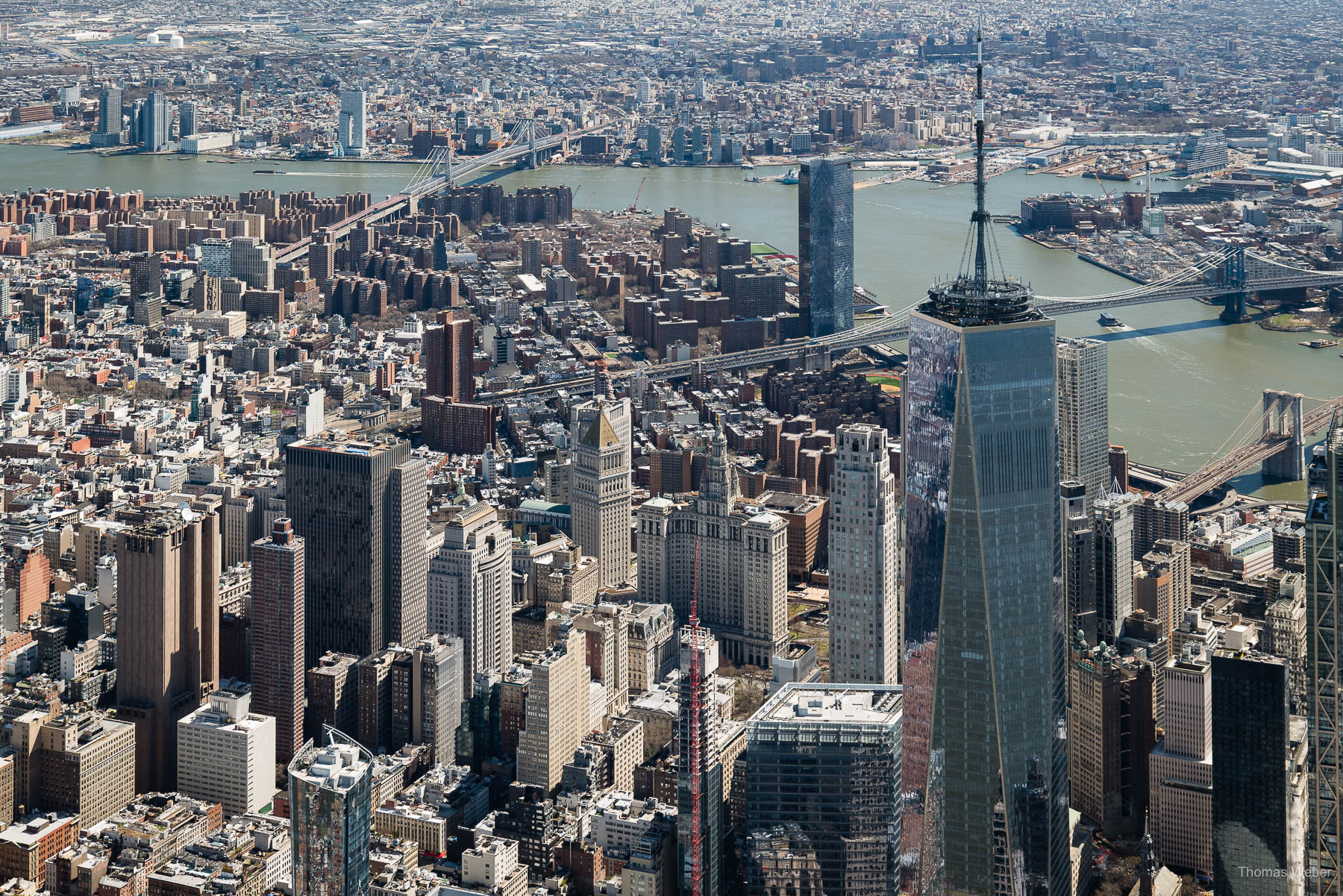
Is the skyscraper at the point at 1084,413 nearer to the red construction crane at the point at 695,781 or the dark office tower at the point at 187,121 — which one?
the red construction crane at the point at 695,781

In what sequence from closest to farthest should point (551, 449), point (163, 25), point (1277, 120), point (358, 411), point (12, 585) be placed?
point (12, 585), point (551, 449), point (358, 411), point (1277, 120), point (163, 25)

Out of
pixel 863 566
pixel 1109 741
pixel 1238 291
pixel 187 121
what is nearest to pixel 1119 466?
pixel 863 566

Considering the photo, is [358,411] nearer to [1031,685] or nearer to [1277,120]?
[1031,685]

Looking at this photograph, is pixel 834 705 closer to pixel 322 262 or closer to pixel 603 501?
pixel 603 501

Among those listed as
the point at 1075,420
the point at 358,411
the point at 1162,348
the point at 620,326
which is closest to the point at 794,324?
the point at 620,326

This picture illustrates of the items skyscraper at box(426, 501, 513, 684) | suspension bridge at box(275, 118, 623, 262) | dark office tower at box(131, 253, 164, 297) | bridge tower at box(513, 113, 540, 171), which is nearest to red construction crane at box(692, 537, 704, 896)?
skyscraper at box(426, 501, 513, 684)

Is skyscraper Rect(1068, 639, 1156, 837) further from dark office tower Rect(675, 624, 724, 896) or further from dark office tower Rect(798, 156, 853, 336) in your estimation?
dark office tower Rect(798, 156, 853, 336)
